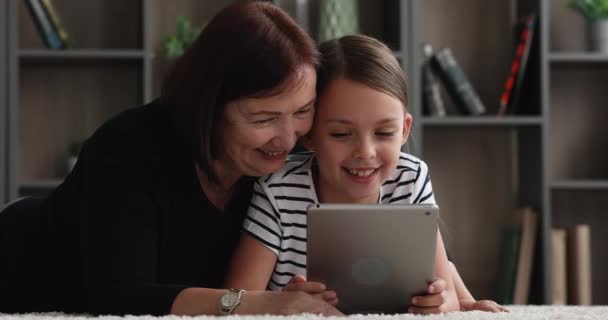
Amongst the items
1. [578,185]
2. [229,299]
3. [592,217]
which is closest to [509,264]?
[578,185]

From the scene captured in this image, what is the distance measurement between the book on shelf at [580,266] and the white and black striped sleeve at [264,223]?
1743 mm

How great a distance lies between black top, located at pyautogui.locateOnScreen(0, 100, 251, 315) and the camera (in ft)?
4.27

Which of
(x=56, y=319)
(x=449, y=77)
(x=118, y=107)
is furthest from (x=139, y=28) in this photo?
(x=56, y=319)

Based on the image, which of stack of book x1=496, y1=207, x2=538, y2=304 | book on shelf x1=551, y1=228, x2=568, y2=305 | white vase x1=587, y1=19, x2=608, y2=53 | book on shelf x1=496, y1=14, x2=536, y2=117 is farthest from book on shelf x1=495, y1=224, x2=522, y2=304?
white vase x1=587, y1=19, x2=608, y2=53

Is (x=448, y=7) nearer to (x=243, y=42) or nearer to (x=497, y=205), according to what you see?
(x=497, y=205)

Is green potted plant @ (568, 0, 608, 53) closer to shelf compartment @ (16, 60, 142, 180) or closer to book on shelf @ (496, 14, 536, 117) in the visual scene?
book on shelf @ (496, 14, 536, 117)

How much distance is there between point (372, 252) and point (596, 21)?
2.02m

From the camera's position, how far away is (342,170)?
1.47 m

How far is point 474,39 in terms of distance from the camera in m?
3.19

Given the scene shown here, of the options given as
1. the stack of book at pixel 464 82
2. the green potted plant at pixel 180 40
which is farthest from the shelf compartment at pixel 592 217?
the green potted plant at pixel 180 40

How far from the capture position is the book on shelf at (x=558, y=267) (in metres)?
2.88

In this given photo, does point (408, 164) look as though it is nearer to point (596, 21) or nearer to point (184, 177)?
point (184, 177)

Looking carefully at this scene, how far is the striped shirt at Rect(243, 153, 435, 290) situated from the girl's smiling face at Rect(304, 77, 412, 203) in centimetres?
7

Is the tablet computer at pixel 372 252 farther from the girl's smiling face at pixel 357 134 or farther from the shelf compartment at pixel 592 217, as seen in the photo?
the shelf compartment at pixel 592 217
